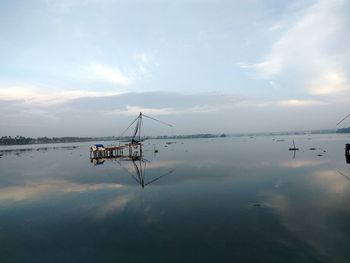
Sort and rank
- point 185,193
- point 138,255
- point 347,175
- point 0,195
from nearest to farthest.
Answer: point 138,255 < point 185,193 < point 0,195 < point 347,175

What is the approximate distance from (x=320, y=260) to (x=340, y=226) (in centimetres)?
424

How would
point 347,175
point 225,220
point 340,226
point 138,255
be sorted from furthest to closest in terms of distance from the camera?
point 347,175, point 225,220, point 340,226, point 138,255

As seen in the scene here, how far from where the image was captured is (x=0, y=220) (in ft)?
53.2

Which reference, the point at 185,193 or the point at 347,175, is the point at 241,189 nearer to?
the point at 185,193

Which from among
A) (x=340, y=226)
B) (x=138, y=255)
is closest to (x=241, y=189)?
(x=340, y=226)

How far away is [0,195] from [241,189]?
2006 centimetres

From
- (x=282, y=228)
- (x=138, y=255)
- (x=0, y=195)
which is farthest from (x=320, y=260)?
(x=0, y=195)

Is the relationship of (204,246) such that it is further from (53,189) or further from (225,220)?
(53,189)

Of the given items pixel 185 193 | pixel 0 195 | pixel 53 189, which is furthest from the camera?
→ pixel 53 189

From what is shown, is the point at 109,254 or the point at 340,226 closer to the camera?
the point at 109,254

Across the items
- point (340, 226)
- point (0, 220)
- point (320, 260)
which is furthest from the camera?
point (0, 220)

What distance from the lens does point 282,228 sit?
1338 centimetres

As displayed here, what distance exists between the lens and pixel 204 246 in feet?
37.7

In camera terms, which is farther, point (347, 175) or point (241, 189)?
point (347, 175)
